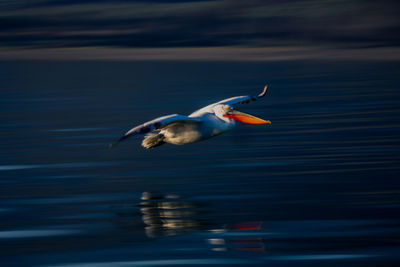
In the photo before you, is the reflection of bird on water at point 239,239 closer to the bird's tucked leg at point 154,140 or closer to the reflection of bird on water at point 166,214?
the reflection of bird on water at point 166,214

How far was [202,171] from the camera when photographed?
11031 millimetres

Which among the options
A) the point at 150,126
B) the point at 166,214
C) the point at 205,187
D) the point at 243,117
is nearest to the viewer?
the point at 150,126

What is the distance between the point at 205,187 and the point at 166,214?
138 cm

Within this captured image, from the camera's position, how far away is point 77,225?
8.50 metres

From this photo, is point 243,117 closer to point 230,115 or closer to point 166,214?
point 230,115

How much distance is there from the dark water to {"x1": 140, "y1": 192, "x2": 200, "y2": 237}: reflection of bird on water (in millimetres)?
13

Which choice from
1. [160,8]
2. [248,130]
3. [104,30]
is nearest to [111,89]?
[248,130]

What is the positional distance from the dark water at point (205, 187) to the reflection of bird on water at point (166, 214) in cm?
1

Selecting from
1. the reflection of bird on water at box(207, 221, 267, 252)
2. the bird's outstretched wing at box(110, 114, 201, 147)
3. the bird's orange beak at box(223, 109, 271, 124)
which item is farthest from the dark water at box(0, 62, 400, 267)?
the bird's outstretched wing at box(110, 114, 201, 147)

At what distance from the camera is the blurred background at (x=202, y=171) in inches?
302

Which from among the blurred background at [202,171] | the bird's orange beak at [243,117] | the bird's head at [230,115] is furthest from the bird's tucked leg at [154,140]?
the bird's orange beak at [243,117]

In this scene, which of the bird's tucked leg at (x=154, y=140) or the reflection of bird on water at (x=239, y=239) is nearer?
the reflection of bird on water at (x=239, y=239)

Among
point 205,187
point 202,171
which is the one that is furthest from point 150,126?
point 202,171

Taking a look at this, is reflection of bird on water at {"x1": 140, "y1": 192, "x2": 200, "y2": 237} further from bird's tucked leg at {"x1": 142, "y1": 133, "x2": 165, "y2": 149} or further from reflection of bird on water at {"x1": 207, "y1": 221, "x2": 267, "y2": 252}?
bird's tucked leg at {"x1": 142, "y1": 133, "x2": 165, "y2": 149}
